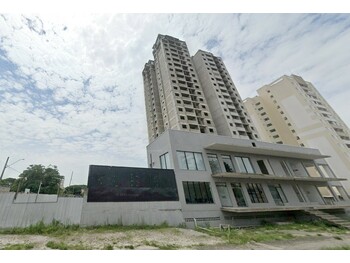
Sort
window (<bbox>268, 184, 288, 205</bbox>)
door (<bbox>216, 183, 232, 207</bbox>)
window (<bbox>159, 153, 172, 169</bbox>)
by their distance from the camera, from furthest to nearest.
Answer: window (<bbox>268, 184, 288, 205</bbox>) < window (<bbox>159, 153, 172, 169</bbox>) < door (<bbox>216, 183, 232, 207</bbox>)

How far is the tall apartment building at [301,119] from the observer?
145ft

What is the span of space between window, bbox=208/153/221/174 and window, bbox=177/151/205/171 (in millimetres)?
1064

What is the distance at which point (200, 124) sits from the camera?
157ft

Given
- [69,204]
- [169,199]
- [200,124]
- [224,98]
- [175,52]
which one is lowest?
[169,199]

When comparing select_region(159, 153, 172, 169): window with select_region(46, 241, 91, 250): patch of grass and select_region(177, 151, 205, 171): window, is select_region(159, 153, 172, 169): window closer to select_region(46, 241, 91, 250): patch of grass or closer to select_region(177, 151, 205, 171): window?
select_region(177, 151, 205, 171): window

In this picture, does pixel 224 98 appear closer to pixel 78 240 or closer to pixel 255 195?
pixel 255 195

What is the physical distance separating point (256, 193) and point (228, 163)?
12.8ft

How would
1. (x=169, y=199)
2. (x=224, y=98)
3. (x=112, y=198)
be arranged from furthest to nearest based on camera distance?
1. (x=224, y=98)
2. (x=169, y=199)
3. (x=112, y=198)

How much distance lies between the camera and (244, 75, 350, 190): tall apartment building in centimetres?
4412

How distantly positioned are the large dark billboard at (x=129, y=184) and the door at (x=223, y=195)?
4.52 meters

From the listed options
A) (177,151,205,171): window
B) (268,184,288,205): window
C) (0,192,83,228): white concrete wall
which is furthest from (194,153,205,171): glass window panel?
(0,192,83,228): white concrete wall

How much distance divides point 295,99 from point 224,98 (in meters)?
20.6

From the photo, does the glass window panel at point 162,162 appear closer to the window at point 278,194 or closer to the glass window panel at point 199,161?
the glass window panel at point 199,161

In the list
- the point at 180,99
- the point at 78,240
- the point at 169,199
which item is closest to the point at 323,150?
the point at 180,99
